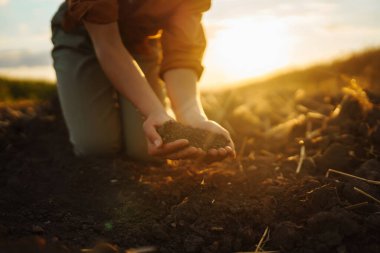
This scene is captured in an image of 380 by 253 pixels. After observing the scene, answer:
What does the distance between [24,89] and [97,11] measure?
3.69 m

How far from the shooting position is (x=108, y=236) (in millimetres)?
1634

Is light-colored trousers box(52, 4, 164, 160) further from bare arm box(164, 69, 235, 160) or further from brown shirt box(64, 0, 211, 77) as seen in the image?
bare arm box(164, 69, 235, 160)

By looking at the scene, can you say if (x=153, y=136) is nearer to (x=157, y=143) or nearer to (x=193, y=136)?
(x=157, y=143)

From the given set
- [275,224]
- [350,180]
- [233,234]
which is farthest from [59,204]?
[350,180]

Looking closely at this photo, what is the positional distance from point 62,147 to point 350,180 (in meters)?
2.00

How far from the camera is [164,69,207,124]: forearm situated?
2179 millimetres

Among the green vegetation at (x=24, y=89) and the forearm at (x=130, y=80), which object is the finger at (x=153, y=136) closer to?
the forearm at (x=130, y=80)

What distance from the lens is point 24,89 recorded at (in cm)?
527

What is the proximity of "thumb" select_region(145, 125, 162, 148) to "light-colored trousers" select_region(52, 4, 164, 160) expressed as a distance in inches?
37.0

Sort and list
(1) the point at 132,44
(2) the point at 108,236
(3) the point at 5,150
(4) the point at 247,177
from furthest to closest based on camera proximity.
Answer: (3) the point at 5,150, (1) the point at 132,44, (4) the point at 247,177, (2) the point at 108,236

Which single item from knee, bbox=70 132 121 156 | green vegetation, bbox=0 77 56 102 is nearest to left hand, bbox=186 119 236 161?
knee, bbox=70 132 121 156

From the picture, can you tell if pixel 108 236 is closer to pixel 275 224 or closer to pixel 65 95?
pixel 275 224

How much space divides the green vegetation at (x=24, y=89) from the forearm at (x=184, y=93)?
2915 millimetres

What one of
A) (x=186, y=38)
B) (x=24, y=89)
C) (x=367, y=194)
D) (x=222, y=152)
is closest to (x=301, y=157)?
(x=367, y=194)
